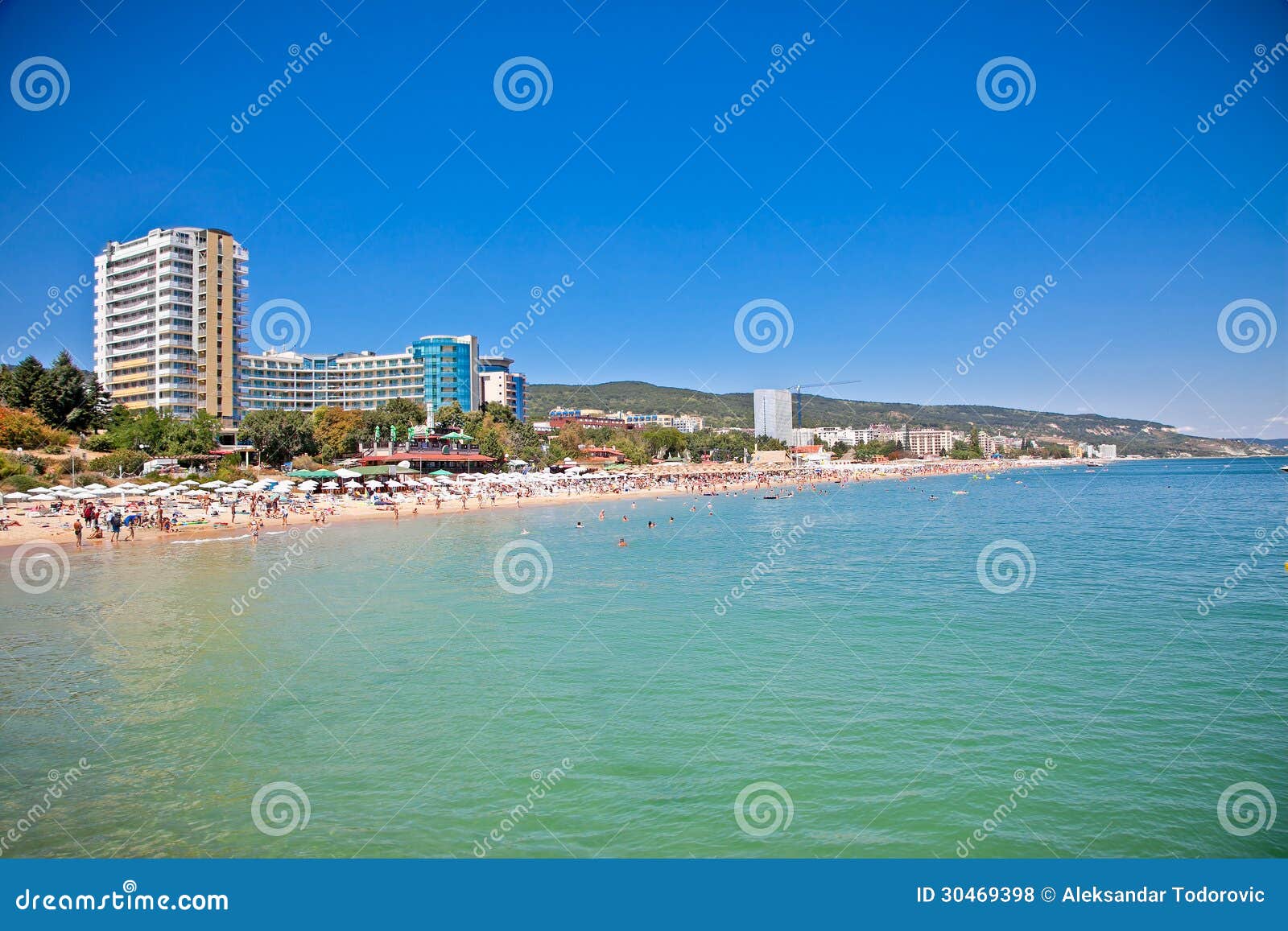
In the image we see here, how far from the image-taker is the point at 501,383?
132 m

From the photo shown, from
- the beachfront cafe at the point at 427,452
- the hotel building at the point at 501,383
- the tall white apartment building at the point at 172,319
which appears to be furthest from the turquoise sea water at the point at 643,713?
the hotel building at the point at 501,383

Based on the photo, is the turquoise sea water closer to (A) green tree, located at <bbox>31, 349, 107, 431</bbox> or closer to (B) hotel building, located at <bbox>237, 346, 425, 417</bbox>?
(A) green tree, located at <bbox>31, 349, 107, 431</bbox>

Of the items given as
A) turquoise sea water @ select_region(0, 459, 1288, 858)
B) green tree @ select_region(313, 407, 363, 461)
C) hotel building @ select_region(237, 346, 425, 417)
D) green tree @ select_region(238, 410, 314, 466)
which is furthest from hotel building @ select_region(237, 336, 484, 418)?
turquoise sea water @ select_region(0, 459, 1288, 858)

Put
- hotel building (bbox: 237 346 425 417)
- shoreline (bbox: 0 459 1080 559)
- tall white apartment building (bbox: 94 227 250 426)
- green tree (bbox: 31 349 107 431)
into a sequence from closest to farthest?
shoreline (bbox: 0 459 1080 559), green tree (bbox: 31 349 107 431), tall white apartment building (bbox: 94 227 250 426), hotel building (bbox: 237 346 425 417)

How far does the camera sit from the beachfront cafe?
6988 centimetres

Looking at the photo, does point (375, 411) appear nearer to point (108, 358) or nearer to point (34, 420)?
point (108, 358)

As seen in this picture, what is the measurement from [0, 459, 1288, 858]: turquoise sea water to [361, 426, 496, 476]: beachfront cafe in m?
46.0

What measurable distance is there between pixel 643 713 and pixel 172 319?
7848 centimetres

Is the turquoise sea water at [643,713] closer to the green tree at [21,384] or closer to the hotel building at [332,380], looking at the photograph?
the green tree at [21,384]

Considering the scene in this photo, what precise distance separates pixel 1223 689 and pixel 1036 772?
18.2ft

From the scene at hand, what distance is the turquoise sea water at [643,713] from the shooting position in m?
7.73

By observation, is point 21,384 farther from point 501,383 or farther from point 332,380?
point 501,383

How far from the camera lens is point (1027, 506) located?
209ft

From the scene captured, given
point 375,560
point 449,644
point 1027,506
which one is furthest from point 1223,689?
point 1027,506
